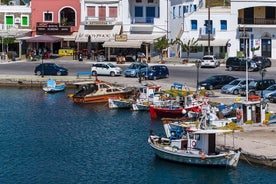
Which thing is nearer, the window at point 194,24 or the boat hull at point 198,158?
the boat hull at point 198,158

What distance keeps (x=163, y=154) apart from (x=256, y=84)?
2400 cm

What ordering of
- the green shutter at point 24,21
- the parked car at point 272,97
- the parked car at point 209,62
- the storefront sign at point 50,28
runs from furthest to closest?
the green shutter at point 24,21 < the storefront sign at point 50,28 < the parked car at point 209,62 < the parked car at point 272,97

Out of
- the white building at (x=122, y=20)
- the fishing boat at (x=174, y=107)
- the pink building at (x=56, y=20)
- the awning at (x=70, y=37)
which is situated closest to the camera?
the fishing boat at (x=174, y=107)

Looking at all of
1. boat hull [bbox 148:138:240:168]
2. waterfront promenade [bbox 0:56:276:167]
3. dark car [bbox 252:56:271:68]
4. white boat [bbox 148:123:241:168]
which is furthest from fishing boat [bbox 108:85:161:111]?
dark car [bbox 252:56:271:68]

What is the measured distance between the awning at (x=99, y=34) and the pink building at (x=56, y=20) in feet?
7.47

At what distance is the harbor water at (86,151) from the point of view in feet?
159

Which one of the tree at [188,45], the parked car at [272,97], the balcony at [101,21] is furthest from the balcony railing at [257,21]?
the parked car at [272,97]

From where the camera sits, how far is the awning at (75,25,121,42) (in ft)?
348

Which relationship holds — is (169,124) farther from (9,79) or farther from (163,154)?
(9,79)

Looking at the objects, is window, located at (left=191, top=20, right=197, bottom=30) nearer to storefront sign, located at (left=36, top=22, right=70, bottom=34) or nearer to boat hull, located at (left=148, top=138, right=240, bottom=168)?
storefront sign, located at (left=36, top=22, right=70, bottom=34)

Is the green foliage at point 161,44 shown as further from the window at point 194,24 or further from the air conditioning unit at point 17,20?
the air conditioning unit at point 17,20

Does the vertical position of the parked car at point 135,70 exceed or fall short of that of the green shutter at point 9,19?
it falls short

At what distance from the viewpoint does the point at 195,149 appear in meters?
50.3

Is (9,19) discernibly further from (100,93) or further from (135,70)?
(100,93)
